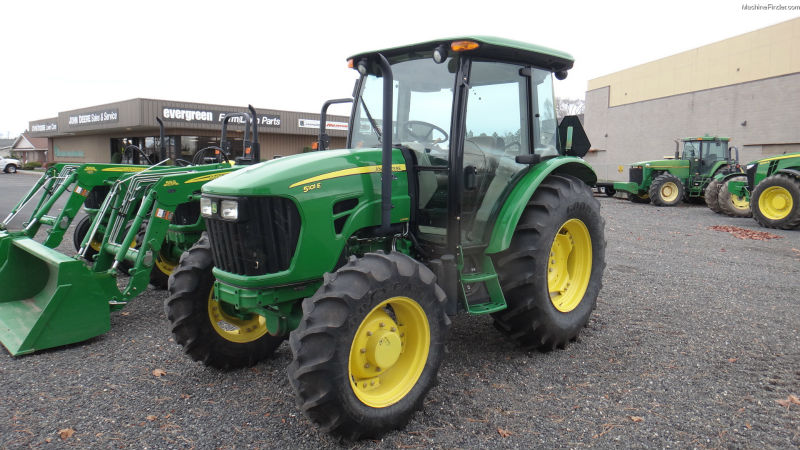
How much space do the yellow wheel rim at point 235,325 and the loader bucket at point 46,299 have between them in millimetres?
1332

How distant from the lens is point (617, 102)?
29.9 m

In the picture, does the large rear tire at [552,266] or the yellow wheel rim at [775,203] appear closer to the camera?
→ the large rear tire at [552,266]

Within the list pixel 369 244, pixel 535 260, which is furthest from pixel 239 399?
pixel 535 260

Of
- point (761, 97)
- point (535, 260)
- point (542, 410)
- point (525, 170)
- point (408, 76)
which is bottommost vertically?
point (542, 410)

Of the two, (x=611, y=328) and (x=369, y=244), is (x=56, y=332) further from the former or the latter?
(x=611, y=328)

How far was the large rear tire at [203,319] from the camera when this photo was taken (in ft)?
12.1

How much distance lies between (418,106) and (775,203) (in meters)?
11.5

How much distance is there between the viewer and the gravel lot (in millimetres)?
2979

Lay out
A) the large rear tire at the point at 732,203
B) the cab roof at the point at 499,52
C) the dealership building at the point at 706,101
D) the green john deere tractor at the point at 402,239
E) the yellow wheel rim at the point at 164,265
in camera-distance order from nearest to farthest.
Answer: the green john deere tractor at the point at 402,239
the cab roof at the point at 499,52
the yellow wheel rim at the point at 164,265
the large rear tire at the point at 732,203
the dealership building at the point at 706,101

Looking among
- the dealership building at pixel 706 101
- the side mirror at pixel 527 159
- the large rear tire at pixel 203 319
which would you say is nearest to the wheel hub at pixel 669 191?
the dealership building at pixel 706 101

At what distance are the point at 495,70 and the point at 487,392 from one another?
89.9 inches

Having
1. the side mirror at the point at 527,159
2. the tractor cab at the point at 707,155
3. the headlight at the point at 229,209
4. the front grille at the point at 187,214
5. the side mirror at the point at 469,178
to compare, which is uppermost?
the tractor cab at the point at 707,155

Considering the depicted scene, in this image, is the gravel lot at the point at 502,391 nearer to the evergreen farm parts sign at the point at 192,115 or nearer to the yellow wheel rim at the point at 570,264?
the yellow wheel rim at the point at 570,264

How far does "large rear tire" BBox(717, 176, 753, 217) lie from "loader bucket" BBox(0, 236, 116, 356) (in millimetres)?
14424
